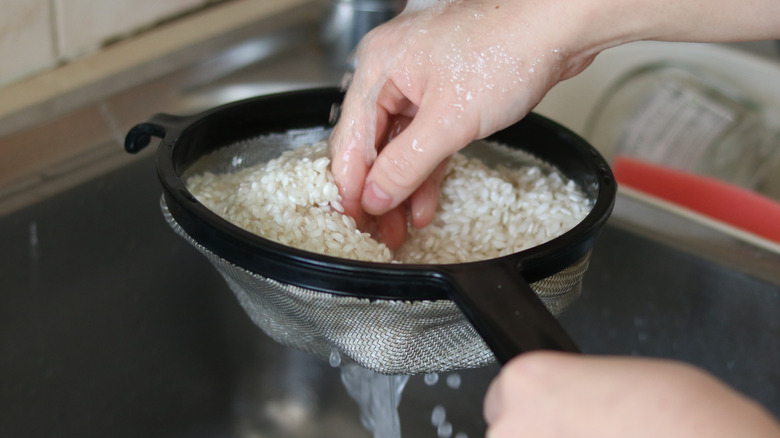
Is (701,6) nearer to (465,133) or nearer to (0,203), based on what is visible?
(465,133)

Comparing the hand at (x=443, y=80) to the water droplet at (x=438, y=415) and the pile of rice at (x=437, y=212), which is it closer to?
the pile of rice at (x=437, y=212)

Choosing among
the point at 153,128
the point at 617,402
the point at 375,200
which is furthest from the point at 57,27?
the point at 617,402

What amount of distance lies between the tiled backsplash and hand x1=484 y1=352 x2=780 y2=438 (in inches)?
21.7

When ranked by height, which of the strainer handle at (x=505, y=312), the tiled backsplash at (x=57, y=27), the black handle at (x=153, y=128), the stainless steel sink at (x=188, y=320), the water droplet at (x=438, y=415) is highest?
the strainer handle at (x=505, y=312)

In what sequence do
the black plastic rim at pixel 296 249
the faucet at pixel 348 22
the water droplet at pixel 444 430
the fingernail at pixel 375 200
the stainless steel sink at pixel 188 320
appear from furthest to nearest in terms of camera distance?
the faucet at pixel 348 22 < the water droplet at pixel 444 430 < the stainless steel sink at pixel 188 320 < the fingernail at pixel 375 200 < the black plastic rim at pixel 296 249

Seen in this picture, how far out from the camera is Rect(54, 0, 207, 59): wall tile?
0.71m

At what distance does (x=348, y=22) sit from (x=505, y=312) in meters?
0.60

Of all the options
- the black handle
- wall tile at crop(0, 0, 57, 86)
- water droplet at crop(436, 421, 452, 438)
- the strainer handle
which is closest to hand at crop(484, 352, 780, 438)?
the strainer handle

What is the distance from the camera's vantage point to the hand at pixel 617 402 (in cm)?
29

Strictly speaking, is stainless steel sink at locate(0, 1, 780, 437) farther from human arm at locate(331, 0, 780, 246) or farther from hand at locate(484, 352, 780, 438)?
hand at locate(484, 352, 780, 438)

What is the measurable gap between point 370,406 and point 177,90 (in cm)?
35

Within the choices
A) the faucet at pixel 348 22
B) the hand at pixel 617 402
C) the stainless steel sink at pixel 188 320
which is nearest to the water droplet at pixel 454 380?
the stainless steel sink at pixel 188 320

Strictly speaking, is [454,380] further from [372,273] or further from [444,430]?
[372,273]

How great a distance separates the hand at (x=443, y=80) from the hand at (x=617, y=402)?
0.19 meters
